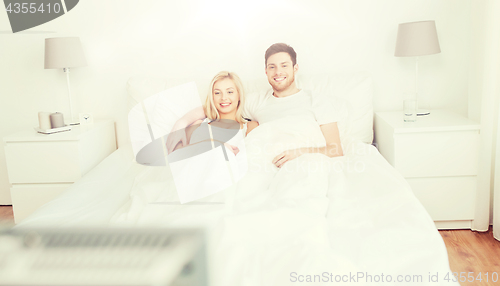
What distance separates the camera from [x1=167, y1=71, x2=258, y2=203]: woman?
1680mm

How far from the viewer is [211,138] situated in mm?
2270

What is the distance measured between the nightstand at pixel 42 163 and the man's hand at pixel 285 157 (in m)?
1.25

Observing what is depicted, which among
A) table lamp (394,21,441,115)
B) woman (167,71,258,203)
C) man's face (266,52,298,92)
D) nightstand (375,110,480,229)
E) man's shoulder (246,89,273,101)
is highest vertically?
table lamp (394,21,441,115)

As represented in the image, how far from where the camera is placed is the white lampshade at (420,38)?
247cm

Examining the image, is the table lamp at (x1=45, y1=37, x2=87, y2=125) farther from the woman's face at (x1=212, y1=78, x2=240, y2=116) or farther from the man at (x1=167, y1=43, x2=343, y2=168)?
the woman's face at (x1=212, y1=78, x2=240, y2=116)

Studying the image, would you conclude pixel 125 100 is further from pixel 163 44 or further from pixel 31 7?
pixel 31 7

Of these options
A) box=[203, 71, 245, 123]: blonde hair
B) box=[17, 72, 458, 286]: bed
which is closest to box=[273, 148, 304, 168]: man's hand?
box=[17, 72, 458, 286]: bed

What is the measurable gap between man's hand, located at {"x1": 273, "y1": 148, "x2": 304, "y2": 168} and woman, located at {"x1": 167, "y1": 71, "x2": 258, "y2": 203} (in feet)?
0.61

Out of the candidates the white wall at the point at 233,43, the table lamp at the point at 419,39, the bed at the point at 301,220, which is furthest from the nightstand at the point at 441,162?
the white wall at the point at 233,43

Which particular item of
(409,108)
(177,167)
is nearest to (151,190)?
(177,167)

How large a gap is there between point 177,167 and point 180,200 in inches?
10.8

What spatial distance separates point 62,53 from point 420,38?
2.24m

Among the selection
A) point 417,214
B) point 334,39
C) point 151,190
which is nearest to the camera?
point 417,214

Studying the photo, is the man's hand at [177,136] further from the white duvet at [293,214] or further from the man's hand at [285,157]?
the man's hand at [285,157]
